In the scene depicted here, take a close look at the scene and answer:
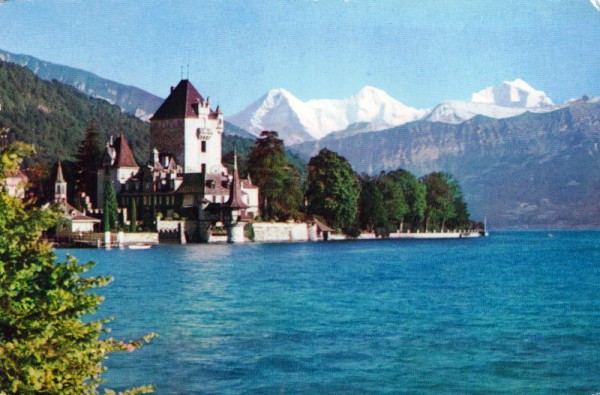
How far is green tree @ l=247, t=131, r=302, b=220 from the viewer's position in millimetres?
26953

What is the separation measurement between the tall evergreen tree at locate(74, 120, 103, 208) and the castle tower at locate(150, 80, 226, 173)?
7351 mm

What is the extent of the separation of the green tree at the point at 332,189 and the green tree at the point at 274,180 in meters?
0.70

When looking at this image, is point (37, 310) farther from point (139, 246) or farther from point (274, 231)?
point (274, 231)

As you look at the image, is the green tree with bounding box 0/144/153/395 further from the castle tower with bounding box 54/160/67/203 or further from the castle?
the castle

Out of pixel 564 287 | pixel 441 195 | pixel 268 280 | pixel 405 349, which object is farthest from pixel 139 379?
pixel 441 195

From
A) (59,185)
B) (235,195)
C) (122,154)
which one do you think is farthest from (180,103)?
(59,185)

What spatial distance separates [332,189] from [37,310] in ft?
84.1

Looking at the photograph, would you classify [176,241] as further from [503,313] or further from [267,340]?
[267,340]

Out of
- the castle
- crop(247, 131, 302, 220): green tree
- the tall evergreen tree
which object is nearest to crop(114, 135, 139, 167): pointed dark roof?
the castle

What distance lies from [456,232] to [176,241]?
23.2 meters

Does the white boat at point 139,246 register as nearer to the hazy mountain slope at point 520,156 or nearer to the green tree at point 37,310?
the hazy mountain slope at point 520,156

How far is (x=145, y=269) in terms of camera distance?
54.3 feet

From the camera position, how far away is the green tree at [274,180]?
26953mm

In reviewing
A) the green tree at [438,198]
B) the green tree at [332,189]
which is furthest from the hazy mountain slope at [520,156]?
the green tree at [438,198]
